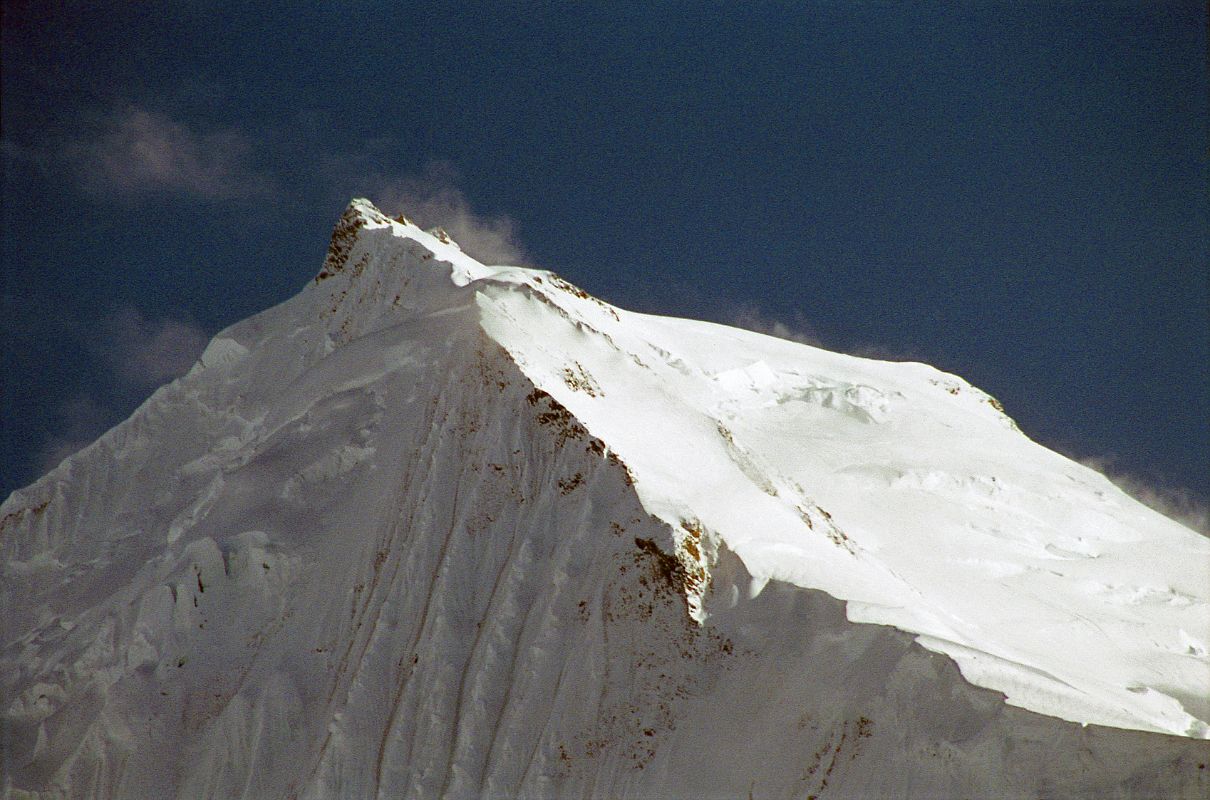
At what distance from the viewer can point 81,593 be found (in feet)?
118

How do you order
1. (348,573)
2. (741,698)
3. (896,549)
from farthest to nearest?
(896,549) → (348,573) → (741,698)

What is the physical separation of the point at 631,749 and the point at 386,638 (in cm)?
711

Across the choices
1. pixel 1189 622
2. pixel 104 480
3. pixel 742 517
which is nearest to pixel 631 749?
pixel 742 517

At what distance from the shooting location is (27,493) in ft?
140

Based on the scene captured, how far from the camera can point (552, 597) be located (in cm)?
2755

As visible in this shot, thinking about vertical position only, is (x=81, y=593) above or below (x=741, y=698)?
above

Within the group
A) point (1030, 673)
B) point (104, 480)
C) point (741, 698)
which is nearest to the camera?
point (1030, 673)

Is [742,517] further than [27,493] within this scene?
No

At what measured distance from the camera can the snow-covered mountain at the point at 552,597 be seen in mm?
22250

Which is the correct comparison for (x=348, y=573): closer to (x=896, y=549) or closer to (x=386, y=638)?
(x=386, y=638)

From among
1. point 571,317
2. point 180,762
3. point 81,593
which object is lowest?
point 180,762

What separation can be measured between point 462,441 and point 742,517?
25.7 ft

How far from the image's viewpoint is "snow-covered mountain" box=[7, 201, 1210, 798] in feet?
73.0

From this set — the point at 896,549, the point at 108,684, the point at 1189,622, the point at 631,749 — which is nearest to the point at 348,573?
the point at 108,684
